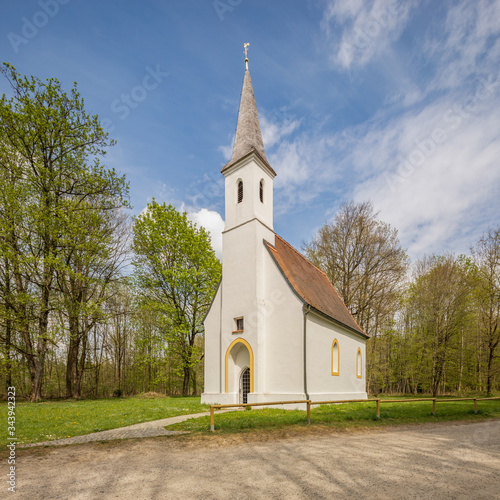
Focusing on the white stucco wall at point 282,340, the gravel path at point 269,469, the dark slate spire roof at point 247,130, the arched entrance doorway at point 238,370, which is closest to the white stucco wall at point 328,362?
the white stucco wall at point 282,340

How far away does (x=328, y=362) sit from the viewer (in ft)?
53.0

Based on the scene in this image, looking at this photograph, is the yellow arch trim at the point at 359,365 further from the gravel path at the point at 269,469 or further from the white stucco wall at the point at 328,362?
the gravel path at the point at 269,469

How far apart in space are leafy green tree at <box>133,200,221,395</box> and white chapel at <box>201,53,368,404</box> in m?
7.91

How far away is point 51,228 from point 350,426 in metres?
17.0

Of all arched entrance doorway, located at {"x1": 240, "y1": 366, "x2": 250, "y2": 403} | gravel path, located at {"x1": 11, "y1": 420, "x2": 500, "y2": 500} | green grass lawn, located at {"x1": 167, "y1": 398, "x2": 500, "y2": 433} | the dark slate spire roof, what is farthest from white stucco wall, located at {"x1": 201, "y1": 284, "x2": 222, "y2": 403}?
gravel path, located at {"x1": 11, "y1": 420, "x2": 500, "y2": 500}

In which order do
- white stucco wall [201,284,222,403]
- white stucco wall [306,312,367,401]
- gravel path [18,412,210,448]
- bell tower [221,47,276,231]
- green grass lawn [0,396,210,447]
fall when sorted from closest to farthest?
1. gravel path [18,412,210,448]
2. green grass lawn [0,396,210,447]
3. white stucco wall [306,312,367,401]
4. white stucco wall [201,284,222,403]
5. bell tower [221,47,276,231]

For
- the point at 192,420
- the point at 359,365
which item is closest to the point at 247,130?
the point at 192,420

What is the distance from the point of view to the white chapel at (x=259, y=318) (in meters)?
14.3

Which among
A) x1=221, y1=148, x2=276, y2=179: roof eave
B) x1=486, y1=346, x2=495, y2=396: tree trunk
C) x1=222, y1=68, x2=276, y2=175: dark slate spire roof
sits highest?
x1=222, y1=68, x2=276, y2=175: dark slate spire roof

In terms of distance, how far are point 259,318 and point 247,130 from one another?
10.1 metres

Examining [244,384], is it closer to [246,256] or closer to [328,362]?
[328,362]

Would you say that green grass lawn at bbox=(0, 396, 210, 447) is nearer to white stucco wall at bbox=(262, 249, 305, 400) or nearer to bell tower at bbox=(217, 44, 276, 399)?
bell tower at bbox=(217, 44, 276, 399)

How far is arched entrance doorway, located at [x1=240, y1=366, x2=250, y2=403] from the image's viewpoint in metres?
15.7

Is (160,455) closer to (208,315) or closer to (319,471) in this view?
(319,471)
